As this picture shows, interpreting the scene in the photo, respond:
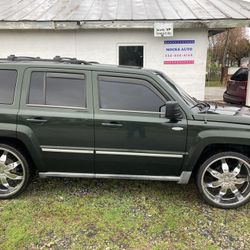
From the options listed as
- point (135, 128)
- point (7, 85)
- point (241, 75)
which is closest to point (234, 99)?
point (241, 75)

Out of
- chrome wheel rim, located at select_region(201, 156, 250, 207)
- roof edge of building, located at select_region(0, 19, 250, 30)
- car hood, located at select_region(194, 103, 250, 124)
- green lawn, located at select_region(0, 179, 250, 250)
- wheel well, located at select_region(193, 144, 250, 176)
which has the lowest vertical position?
green lawn, located at select_region(0, 179, 250, 250)

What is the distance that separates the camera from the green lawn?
3.27 m

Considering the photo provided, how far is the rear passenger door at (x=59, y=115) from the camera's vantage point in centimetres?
387

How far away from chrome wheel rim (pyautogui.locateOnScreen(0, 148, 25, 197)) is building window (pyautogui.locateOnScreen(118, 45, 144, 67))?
489 cm

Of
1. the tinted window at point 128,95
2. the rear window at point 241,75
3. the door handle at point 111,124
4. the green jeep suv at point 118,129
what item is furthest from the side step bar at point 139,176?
the rear window at point 241,75

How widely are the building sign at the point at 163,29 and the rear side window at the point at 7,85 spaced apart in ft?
14.6

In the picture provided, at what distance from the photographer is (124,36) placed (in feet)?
26.1

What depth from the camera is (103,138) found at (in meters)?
3.90

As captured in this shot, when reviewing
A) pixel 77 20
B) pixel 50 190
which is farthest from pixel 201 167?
pixel 77 20

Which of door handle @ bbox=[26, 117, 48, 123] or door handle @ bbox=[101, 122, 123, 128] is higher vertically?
door handle @ bbox=[26, 117, 48, 123]

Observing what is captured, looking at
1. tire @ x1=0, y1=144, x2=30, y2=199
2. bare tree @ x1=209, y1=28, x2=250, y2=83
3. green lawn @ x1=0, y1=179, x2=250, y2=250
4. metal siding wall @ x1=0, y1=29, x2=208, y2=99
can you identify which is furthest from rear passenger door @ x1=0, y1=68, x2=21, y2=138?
bare tree @ x1=209, y1=28, x2=250, y2=83

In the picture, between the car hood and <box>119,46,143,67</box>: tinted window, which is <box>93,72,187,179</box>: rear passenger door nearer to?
the car hood

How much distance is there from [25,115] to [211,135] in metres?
2.34

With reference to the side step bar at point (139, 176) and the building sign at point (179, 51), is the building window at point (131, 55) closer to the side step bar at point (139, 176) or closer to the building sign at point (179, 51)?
the building sign at point (179, 51)
